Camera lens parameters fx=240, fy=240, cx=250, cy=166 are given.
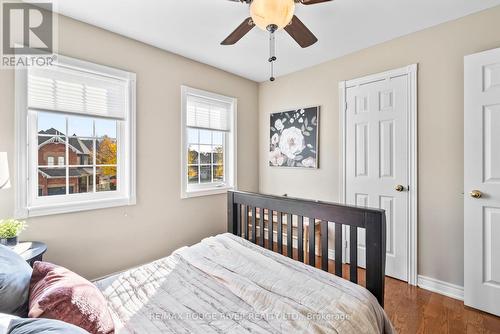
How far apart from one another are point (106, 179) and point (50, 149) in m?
0.54

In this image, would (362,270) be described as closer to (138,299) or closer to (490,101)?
(490,101)

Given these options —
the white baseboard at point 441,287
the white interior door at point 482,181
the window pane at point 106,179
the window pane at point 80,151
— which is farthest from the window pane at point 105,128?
the white baseboard at point 441,287

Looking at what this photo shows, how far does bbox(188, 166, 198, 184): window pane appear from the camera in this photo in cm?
320

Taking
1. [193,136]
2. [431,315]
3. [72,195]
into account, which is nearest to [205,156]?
[193,136]

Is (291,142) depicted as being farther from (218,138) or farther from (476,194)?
(476,194)

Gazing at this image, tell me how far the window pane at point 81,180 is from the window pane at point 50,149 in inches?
6.4

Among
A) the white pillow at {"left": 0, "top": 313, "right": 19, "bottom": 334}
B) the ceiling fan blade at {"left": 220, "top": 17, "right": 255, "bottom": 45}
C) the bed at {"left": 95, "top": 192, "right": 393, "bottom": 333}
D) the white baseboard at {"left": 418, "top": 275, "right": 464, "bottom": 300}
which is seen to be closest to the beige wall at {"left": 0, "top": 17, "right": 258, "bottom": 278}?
the bed at {"left": 95, "top": 192, "right": 393, "bottom": 333}

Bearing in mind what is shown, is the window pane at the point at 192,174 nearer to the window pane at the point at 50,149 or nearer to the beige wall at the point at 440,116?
the window pane at the point at 50,149

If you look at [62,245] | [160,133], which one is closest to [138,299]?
[62,245]

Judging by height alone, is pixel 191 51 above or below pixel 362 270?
above

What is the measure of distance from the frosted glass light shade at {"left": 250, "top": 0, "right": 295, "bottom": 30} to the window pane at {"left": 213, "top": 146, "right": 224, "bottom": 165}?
87.2 inches

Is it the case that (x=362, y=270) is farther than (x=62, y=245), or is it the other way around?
(x=362, y=270)

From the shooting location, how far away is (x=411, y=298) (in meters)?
2.23

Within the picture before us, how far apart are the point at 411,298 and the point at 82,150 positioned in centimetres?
344
